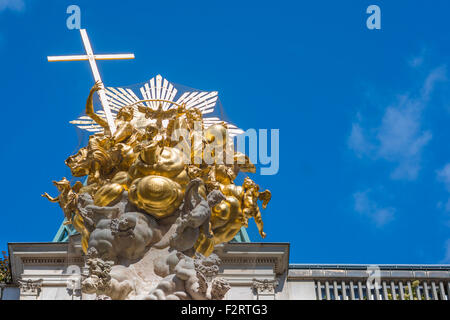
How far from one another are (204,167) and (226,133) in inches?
31.3

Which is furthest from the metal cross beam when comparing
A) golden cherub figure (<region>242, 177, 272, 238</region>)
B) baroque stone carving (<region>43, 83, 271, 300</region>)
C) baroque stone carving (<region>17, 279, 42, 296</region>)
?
baroque stone carving (<region>17, 279, 42, 296</region>)

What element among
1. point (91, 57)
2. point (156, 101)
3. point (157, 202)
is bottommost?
point (157, 202)

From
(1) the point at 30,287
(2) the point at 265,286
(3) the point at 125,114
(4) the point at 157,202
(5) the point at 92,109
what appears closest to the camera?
(4) the point at 157,202

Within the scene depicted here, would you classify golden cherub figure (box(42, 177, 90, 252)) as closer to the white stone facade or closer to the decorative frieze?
the white stone facade

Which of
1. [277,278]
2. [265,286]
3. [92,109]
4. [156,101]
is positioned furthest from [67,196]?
[277,278]

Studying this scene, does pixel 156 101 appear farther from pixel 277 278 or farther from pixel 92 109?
pixel 277 278

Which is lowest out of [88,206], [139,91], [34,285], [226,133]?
[88,206]

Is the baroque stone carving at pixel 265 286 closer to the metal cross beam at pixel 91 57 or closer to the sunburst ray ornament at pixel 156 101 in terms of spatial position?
the sunburst ray ornament at pixel 156 101

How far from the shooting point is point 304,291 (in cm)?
2673

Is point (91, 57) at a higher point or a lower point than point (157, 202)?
higher

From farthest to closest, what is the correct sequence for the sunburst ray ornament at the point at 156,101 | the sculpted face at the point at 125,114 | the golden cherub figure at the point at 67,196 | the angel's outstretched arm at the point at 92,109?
the sunburst ray ornament at the point at 156,101 < the sculpted face at the point at 125,114 < the angel's outstretched arm at the point at 92,109 < the golden cherub figure at the point at 67,196

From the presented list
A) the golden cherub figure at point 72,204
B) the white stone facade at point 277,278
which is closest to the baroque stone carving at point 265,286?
the white stone facade at point 277,278

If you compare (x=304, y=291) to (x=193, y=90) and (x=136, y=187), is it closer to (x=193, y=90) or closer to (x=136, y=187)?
(x=193, y=90)
